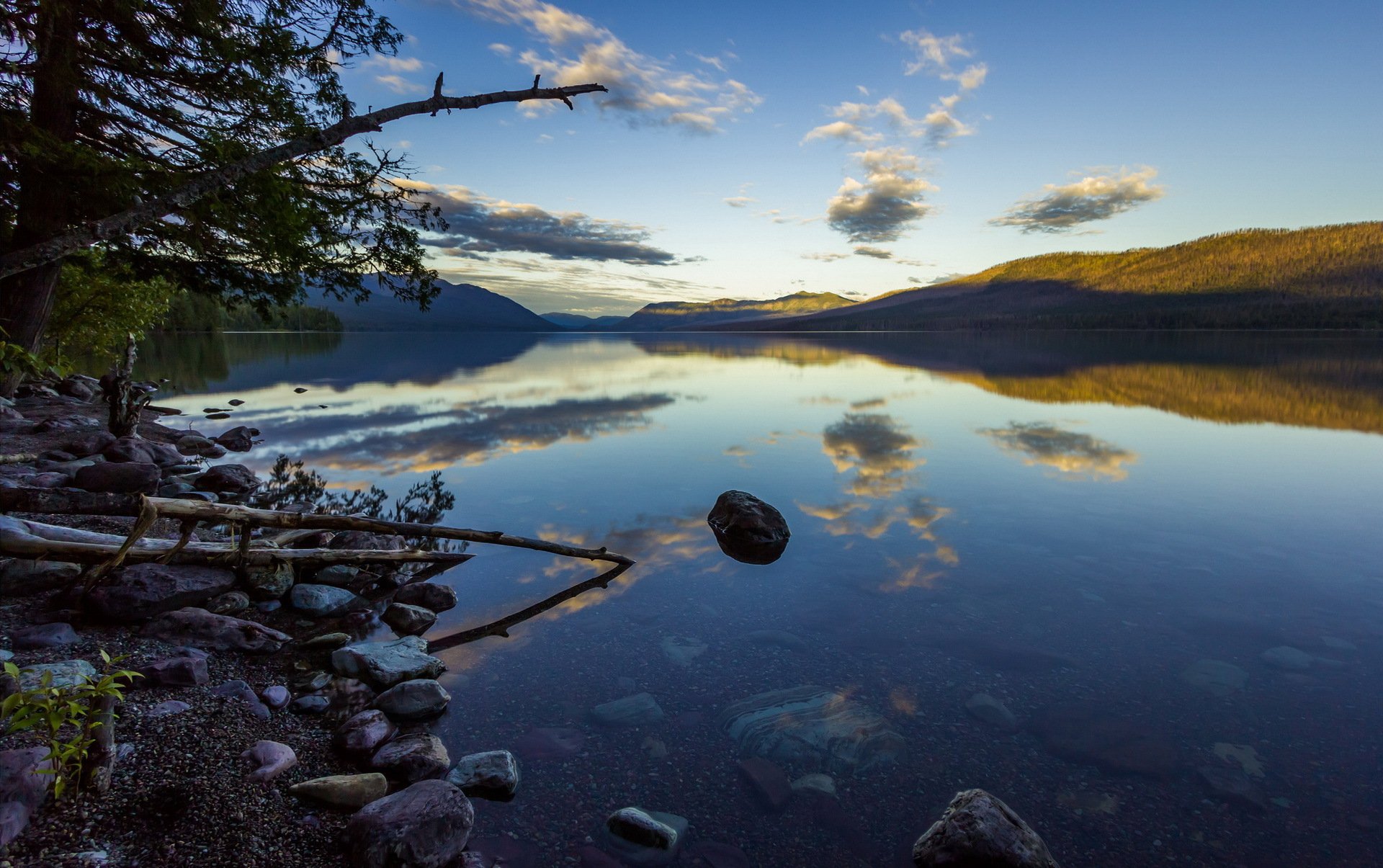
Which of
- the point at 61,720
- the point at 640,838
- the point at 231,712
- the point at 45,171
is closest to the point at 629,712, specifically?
the point at 640,838

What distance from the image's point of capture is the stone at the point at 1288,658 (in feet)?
23.1

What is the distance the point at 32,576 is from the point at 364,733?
16.0 feet

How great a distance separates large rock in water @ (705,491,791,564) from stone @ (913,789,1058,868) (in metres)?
6.02

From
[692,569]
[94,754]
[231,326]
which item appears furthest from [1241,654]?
[231,326]

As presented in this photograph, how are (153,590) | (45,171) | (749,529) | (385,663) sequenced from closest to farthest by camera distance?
(385,663)
(153,590)
(45,171)
(749,529)

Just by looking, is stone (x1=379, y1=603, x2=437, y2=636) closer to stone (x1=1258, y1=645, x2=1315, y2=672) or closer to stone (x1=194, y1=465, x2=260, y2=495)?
stone (x1=194, y1=465, x2=260, y2=495)

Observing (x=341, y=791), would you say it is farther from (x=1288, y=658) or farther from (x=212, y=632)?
(x=1288, y=658)

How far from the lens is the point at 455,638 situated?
773cm

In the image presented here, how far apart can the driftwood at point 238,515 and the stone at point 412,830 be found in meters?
4.37

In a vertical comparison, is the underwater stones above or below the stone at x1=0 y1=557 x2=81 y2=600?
below

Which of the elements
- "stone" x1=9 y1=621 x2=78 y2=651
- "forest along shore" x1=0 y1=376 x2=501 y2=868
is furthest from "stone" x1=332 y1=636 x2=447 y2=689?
"stone" x1=9 y1=621 x2=78 y2=651

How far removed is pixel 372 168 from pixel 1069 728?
590 inches

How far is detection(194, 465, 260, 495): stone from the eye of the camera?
13375 millimetres

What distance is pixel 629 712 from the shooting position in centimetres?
618
